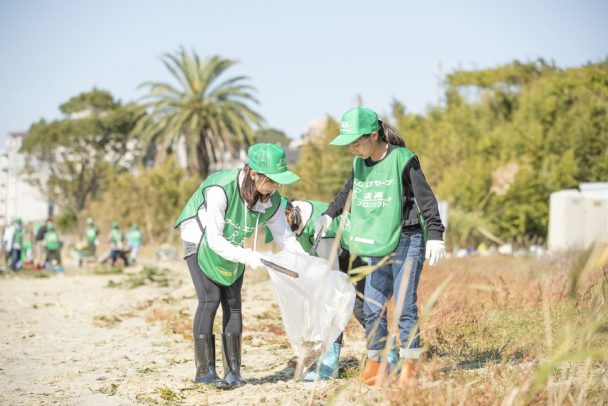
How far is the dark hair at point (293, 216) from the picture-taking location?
18.0 ft

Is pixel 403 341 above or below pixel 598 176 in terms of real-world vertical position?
below

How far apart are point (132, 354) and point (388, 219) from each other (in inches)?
126

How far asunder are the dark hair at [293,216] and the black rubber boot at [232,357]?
2.98ft

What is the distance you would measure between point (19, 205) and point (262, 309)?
80453 millimetres

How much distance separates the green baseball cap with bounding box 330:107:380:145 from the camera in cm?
473

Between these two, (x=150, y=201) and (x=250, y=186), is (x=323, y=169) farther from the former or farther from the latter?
(x=250, y=186)

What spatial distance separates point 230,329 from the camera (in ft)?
16.8

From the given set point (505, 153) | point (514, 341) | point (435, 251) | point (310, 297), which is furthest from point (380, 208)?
point (505, 153)

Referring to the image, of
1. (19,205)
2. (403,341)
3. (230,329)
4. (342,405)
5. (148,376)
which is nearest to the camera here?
(342,405)

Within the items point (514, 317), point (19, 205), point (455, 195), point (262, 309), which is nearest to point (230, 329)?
point (514, 317)

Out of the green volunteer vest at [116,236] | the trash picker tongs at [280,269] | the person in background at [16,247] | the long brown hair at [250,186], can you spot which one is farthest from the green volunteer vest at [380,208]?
the green volunteer vest at [116,236]

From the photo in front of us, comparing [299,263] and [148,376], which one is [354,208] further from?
[148,376]

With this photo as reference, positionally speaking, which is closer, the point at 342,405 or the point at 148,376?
the point at 342,405

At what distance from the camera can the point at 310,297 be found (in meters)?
4.90
